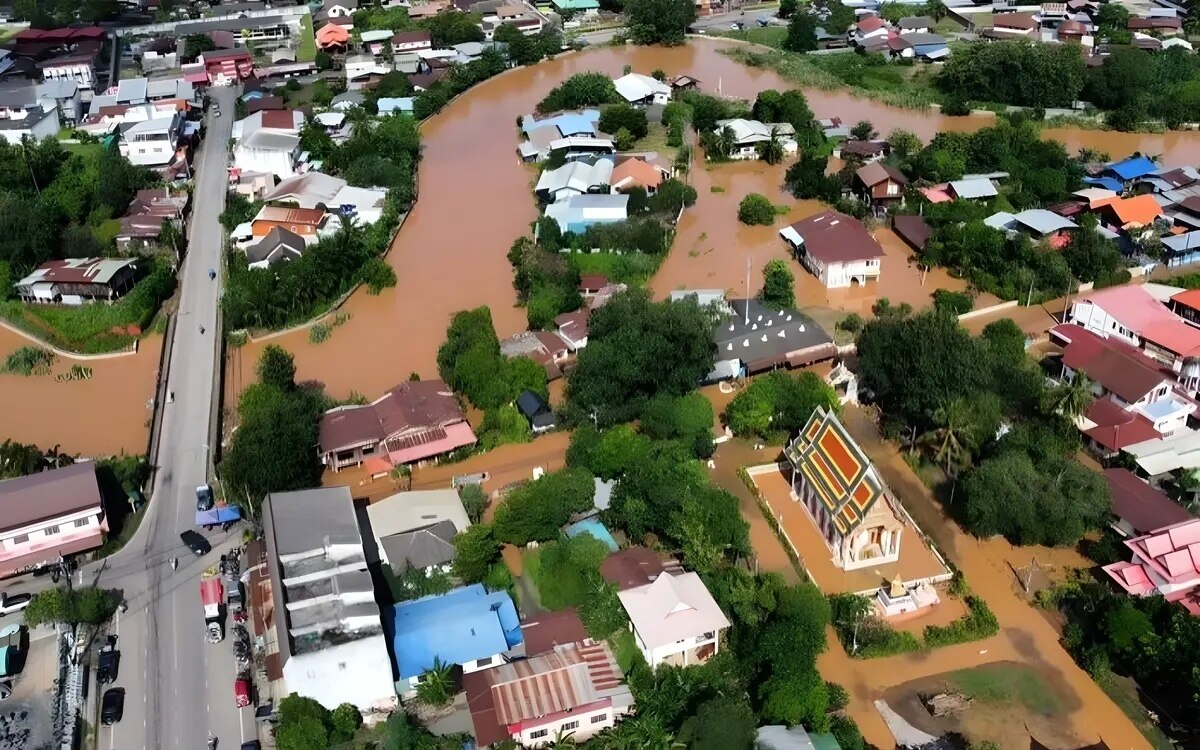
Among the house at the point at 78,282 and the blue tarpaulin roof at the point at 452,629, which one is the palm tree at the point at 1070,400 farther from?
the house at the point at 78,282

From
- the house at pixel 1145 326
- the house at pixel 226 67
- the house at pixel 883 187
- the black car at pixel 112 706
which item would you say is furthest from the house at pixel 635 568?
the house at pixel 226 67

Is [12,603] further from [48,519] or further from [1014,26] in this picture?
[1014,26]

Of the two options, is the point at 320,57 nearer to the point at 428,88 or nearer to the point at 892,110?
the point at 428,88

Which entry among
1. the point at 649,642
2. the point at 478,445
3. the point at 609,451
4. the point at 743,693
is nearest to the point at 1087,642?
the point at 743,693

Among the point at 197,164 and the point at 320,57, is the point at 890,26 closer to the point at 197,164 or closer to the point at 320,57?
the point at 320,57

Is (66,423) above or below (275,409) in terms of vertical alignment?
below

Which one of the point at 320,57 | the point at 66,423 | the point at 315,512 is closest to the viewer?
the point at 315,512

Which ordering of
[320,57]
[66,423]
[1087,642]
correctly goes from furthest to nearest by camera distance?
[320,57] → [66,423] → [1087,642]

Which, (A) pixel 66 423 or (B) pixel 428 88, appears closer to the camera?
(A) pixel 66 423
